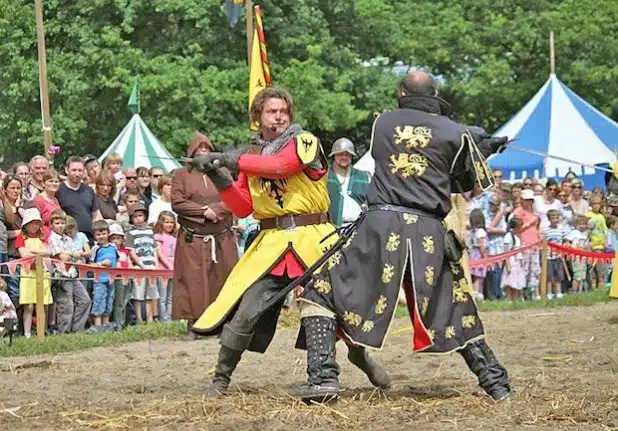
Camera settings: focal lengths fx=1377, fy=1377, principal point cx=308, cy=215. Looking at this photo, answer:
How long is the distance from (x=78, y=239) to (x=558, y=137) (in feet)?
40.1

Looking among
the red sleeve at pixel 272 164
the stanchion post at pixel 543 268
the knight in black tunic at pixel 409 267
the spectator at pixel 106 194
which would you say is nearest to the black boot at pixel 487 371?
the knight in black tunic at pixel 409 267

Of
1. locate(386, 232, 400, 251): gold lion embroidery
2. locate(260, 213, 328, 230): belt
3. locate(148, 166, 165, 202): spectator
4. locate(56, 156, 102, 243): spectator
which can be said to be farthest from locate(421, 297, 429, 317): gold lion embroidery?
locate(148, 166, 165, 202): spectator

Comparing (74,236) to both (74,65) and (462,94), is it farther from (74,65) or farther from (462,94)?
(462,94)

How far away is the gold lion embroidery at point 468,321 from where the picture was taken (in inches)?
255

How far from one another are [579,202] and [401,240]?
10518 millimetres

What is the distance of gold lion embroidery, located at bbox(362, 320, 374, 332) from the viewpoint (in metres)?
6.41

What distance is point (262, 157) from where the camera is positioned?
6824 mm

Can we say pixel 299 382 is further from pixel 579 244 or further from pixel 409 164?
pixel 579 244

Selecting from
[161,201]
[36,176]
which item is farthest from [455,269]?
[161,201]

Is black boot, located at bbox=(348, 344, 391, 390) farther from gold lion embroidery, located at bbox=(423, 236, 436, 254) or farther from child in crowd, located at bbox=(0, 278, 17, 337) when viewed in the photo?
child in crowd, located at bbox=(0, 278, 17, 337)

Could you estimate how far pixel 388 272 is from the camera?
6398 mm

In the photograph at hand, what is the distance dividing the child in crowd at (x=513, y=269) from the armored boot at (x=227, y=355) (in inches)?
320

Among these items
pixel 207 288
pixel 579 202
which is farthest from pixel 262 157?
pixel 579 202

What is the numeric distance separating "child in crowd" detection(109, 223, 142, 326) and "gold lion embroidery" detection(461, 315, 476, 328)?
18.4 feet
